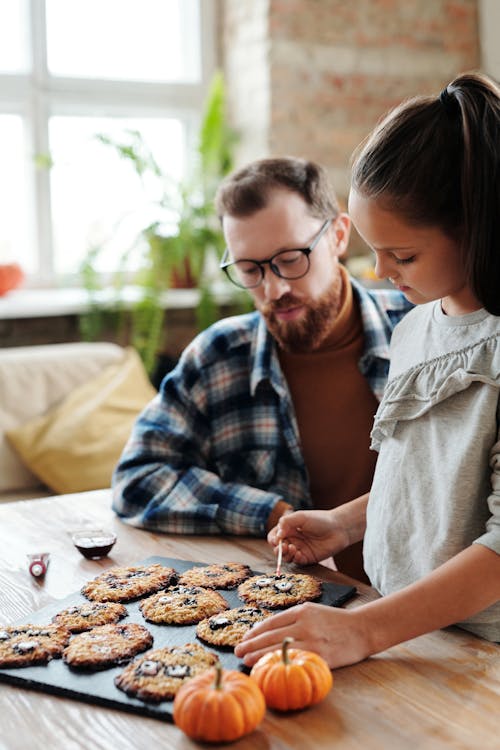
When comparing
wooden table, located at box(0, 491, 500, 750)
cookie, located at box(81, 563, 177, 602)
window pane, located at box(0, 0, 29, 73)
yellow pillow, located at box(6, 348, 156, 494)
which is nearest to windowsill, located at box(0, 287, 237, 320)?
yellow pillow, located at box(6, 348, 156, 494)

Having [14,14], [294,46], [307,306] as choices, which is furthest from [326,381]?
[14,14]

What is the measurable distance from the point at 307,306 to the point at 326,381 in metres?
0.19

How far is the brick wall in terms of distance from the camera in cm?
440

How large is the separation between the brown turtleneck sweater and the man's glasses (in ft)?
0.58

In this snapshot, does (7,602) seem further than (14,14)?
No

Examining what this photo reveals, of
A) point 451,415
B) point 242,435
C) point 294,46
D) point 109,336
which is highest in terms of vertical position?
point 294,46

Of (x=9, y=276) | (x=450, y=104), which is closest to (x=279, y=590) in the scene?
(x=450, y=104)

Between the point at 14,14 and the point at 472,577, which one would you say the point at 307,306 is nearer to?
the point at 472,577

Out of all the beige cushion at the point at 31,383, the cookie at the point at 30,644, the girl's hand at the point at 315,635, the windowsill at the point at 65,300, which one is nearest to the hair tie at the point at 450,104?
the girl's hand at the point at 315,635

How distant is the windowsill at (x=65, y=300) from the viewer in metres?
3.98

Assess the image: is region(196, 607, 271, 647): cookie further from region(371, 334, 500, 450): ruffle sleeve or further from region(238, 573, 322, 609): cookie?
region(371, 334, 500, 450): ruffle sleeve

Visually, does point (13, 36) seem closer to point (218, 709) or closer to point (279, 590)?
point (279, 590)

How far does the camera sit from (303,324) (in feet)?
6.84

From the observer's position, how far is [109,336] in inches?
173
